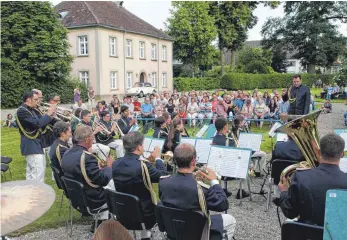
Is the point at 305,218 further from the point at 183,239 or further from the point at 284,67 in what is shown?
the point at 284,67

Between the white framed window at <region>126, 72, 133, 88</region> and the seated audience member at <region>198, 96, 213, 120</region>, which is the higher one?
the white framed window at <region>126, 72, 133, 88</region>

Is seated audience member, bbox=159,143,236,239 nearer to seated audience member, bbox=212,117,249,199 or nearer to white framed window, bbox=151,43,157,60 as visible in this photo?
seated audience member, bbox=212,117,249,199

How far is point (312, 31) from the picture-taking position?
45.5m

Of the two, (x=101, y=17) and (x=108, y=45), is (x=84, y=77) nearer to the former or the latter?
(x=108, y=45)

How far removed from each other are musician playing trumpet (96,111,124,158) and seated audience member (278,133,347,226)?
21.9ft

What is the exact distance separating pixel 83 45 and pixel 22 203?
31.5m

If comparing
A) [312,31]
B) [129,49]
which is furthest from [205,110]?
[312,31]

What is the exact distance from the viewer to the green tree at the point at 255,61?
4997 cm

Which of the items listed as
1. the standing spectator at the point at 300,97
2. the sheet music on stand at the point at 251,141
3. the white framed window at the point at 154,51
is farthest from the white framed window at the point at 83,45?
the sheet music on stand at the point at 251,141

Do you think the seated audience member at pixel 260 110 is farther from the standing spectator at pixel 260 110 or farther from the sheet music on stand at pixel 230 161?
the sheet music on stand at pixel 230 161

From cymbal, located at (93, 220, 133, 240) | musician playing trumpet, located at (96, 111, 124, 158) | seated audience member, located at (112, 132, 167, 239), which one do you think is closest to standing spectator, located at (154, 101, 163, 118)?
musician playing trumpet, located at (96, 111, 124, 158)

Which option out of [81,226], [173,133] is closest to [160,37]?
[173,133]

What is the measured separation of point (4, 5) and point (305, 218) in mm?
27074

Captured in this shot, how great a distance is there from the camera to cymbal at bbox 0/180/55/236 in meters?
2.56
